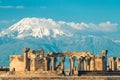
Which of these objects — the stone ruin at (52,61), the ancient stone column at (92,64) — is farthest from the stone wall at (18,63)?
the ancient stone column at (92,64)

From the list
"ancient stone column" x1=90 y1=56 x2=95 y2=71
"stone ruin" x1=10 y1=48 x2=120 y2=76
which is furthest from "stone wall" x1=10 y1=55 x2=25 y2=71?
"ancient stone column" x1=90 y1=56 x2=95 y2=71

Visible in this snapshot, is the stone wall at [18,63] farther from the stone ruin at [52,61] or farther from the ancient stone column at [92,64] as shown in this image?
the ancient stone column at [92,64]

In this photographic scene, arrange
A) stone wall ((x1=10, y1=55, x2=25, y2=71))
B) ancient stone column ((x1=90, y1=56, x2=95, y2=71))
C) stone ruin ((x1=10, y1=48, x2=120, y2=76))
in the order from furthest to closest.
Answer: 1. ancient stone column ((x1=90, y1=56, x2=95, y2=71))
2. stone wall ((x1=10, y1=55, x2=25, y2=71))
3. stone ruin ((x1=10, y1=48, x2=120, y2=76))

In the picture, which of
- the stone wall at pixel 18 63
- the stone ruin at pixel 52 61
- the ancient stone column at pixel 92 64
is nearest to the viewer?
the stone ruin at pixel 52 61

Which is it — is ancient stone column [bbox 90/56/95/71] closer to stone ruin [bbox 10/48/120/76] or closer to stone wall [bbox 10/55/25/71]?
stone ruin [bbox 10/48/120/76]

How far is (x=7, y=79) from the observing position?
223 ft

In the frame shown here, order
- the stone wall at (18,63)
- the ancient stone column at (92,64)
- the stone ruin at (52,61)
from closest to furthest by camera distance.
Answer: the stone ruin at (52,61)
the stone wall at (18,63)
the ancient stone column at (92,64)

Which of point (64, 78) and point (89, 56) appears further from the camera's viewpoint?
point (89, 56)

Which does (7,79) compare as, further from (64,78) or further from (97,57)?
(97,57)

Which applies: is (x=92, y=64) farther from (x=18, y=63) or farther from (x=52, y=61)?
(x=18, y=63)

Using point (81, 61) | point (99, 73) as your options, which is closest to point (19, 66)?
point (81, 61)

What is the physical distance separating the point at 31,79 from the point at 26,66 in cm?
3154

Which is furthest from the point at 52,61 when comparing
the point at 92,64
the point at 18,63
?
the point at 92,64

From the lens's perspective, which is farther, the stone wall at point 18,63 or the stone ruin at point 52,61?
the stone wall at point 18,63
